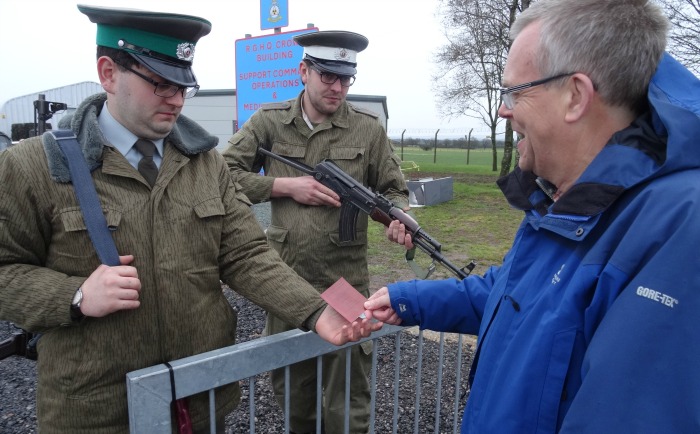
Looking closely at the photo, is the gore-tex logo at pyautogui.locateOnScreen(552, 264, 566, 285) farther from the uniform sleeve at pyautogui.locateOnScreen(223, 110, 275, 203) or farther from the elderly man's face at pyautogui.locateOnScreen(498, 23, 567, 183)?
the uniform sleeve at pyautogui.locateOnScreen(223, 110, 275, 203)

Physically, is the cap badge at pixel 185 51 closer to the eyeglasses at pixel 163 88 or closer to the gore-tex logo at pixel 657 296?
the eyeglasses at pixel 163 88

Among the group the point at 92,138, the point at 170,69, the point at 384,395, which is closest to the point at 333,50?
the point at 170,69

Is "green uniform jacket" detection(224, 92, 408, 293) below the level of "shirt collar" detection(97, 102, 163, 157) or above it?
below

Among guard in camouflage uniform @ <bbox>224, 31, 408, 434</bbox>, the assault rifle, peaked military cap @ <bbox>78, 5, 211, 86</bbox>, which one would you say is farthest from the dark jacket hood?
guard in camouflage uniform @ <bbox>224, 31, 408, 434</bbox>

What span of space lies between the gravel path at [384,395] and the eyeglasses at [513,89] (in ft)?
6.86

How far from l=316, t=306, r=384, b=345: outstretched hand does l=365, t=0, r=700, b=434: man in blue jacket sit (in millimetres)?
477

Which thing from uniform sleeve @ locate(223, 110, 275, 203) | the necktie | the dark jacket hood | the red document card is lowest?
the red document card

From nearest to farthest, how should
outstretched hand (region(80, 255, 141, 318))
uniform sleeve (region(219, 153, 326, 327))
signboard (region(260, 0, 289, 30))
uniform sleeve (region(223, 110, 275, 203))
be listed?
outstretched hand (region(80, 255, 141, 318)) → uniform sleeve (region(219, 153, 326, 327)) → uniform sleeve (region(223, 110, 275, 203)) → signboard (region(260, 0, 289, 30))

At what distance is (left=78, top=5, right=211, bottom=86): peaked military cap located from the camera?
1.82 metres

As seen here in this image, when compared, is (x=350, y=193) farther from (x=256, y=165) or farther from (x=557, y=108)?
(x=557, y=108)

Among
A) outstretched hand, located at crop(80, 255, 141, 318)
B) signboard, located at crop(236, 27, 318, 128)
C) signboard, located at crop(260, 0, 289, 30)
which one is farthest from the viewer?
signboard, located at crop(236, 27, 318, 128)

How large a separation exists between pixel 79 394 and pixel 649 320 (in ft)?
5.70

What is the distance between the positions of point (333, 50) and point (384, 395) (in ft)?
8.69

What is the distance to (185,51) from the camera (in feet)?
6.47
